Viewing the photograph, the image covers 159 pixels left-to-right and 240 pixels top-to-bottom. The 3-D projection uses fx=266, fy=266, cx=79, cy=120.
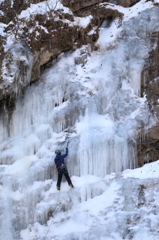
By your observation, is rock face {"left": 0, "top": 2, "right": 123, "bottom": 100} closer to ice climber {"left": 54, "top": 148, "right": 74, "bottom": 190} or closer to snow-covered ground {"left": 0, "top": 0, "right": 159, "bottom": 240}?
snow-covered ground {"left": 0, "top": 0, "right": 159, "bottom": 240}

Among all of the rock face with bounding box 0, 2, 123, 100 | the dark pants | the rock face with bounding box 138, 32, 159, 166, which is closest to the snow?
the rock face with bounding box 138, 32, 159, 166

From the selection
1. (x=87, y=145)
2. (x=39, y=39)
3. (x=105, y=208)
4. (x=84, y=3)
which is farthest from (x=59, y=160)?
(x=84, y=3)

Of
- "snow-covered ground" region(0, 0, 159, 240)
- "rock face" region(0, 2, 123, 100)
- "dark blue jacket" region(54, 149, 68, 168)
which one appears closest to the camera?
"snow-covered ground" region(0, 0, 159, 240)

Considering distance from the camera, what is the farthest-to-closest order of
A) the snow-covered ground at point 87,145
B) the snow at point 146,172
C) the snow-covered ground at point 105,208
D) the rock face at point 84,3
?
the rock face at point 84,3 < the snow at point 146,172 < the snow-covered ground at point 87,145 < the snow-covered ground at point 105,208

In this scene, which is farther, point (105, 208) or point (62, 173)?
point (62, 173)

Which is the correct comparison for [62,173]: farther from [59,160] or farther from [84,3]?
[84,3]

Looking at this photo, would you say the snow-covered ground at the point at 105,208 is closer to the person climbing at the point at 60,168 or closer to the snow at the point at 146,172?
the snow at the point at 146,172

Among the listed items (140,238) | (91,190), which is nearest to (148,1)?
(91,190)

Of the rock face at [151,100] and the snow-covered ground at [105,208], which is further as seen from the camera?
the rock face at [151,100]

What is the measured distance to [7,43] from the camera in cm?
932

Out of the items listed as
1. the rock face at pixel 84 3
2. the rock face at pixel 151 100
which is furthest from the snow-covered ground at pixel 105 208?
the rock face at pixel 84 3

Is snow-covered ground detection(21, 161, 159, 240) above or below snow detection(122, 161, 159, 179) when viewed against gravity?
below

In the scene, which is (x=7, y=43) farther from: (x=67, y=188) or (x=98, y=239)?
(x=98, y=239)

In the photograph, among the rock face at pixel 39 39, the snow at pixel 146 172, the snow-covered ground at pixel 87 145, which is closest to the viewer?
the snow-covered ground at pixel 87 145
